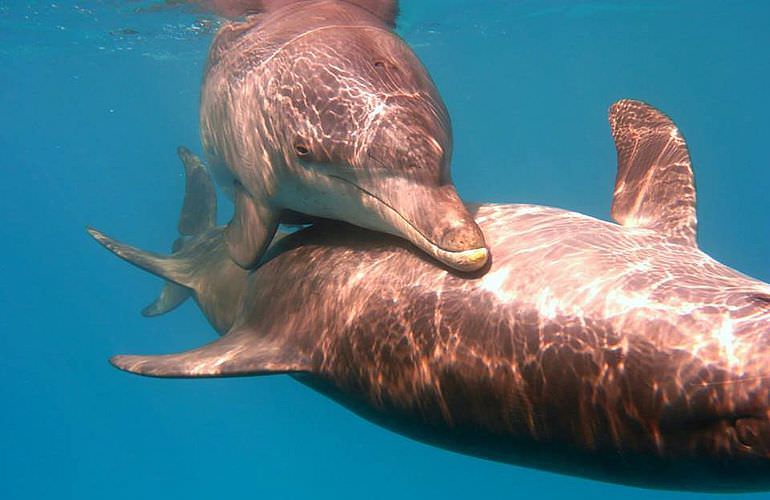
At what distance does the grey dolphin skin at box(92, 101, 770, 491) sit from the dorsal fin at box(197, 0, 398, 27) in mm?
5858

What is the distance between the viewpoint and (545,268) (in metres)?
3.84

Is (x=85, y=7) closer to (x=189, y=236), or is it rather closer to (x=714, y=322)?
(x=189, y=236)

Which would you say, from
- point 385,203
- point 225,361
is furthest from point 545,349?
point 225,361

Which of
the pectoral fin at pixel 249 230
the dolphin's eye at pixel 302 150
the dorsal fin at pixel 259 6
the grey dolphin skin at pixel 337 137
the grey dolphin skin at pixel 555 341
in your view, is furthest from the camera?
the dorsal fin at pixel 259 6

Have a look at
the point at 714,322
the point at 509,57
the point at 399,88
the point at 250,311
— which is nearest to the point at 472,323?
the point at 714,322

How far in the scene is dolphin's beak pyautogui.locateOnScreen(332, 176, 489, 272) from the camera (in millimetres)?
3877

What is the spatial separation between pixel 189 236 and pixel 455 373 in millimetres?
8902

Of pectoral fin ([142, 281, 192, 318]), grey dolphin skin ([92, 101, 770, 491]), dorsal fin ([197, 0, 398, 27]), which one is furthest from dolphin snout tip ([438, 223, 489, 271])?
pectoral fin ([142, 281, 192, 318])

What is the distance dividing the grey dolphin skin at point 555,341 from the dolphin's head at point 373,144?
0.34 m

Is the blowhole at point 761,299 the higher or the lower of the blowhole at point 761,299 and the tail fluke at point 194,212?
the higher

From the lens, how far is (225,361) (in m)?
4.86

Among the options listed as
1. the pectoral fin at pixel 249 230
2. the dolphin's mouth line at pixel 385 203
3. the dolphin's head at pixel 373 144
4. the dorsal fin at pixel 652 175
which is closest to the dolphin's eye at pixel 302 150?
the dolphin's head at pixel 373 144

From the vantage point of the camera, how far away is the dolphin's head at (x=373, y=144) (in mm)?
4004

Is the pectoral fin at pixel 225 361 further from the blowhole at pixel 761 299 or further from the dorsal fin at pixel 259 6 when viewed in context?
the dorsal fin at pixel 259 6
